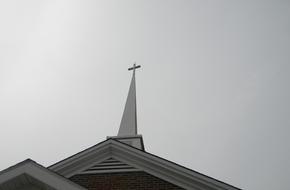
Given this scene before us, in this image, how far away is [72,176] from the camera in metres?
8.54

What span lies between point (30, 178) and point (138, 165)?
3777 mm

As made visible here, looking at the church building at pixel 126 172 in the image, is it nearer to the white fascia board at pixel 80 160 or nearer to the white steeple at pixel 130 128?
the white fascia board at pixel 80 160

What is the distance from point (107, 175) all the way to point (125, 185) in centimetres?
79

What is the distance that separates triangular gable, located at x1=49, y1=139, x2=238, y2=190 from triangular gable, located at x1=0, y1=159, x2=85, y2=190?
3.18 meters

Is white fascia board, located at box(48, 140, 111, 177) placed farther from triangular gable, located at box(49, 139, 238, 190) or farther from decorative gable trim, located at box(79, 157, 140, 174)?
decorative gable trim, located at box(79, 157, 140, 174)

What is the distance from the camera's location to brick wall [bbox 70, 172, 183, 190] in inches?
305

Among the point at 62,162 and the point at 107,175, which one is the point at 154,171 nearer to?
the point at 107,175

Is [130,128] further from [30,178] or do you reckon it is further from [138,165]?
[30,178]

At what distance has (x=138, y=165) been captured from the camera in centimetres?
847

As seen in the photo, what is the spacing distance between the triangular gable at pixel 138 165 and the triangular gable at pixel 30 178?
318cm

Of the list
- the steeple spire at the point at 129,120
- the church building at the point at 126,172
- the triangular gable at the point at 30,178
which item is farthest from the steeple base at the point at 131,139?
the triangular gable at the point at 30,178

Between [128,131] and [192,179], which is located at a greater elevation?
[128,131]

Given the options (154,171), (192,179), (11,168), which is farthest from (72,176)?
(192,179)

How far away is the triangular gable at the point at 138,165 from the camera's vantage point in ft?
25.4
